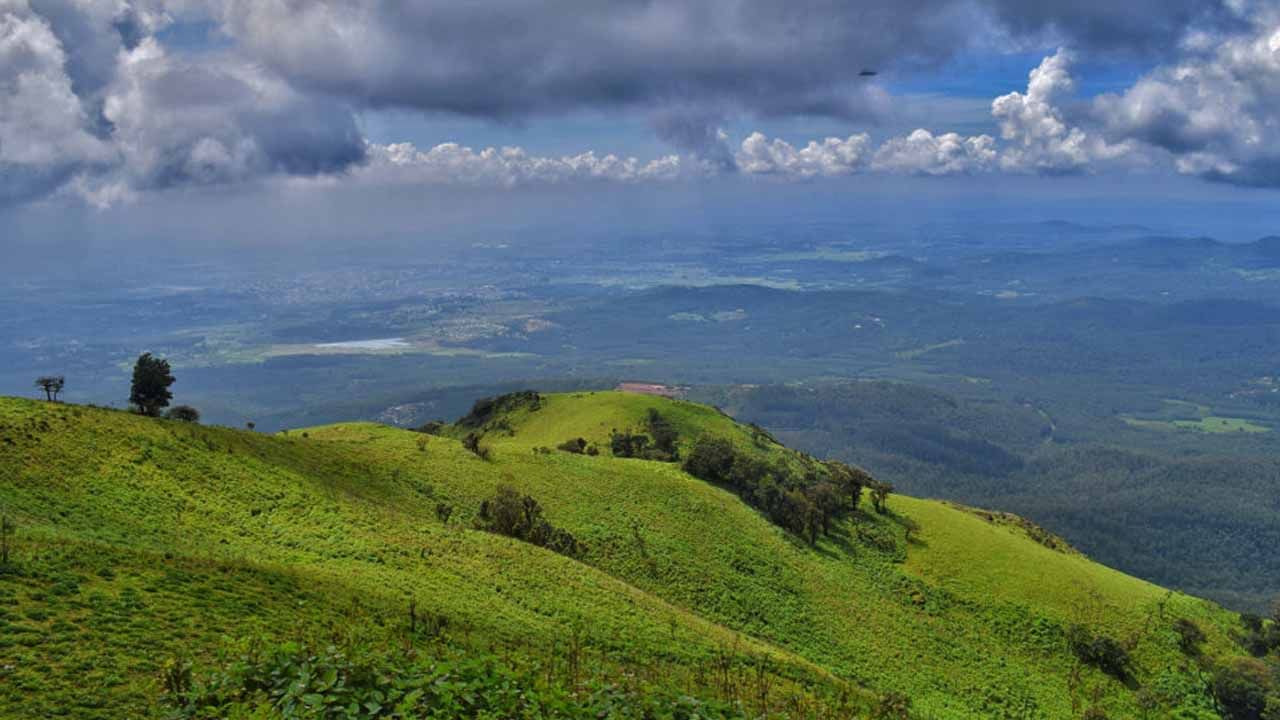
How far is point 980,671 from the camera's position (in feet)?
172

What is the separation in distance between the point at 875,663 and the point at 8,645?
46704 mm

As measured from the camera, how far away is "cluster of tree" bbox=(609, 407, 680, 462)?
314ft

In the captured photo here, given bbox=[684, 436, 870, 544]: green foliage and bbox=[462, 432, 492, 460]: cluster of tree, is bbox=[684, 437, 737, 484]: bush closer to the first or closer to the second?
bbox=[684, 436, 870, 544]: green foliage

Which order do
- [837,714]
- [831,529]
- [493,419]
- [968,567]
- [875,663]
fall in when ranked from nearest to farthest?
1. [837,714]
2. [875,663]
3. [968,567]
4. [831,529]
5. [493,419]

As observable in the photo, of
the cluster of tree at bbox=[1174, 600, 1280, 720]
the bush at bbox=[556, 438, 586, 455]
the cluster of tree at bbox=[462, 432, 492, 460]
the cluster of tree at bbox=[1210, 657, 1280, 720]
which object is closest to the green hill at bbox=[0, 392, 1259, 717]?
the cluster of tree at bbox=[1174, 600, 1280, 720]

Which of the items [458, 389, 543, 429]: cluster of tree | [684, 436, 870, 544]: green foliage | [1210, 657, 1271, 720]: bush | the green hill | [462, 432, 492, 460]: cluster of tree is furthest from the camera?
[458, 389, 543, 429]: cluster of tree

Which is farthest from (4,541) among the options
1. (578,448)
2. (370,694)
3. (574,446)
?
(574,446)

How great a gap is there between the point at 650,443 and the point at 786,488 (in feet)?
83.1

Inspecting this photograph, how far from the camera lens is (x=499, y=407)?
458 feet

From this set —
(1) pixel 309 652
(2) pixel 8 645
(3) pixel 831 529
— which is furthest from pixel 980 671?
(2) pixel 8 645

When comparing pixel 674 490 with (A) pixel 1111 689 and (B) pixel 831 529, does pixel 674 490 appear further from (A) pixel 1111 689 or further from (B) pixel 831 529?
(A) pixel 1111 689

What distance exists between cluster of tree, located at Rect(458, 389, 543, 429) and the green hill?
49.1 metres

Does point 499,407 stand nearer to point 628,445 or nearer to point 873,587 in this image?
point 628,445

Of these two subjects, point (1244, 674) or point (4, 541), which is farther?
point (1244, 674)
